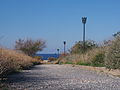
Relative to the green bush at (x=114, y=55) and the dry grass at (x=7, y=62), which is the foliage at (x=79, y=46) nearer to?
the dry grass at (x=7, y=62)

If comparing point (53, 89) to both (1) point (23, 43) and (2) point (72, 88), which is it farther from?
(1) point (23, 43)

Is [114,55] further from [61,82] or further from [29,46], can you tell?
[29,46]

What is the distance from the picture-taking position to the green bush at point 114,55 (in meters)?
17.5

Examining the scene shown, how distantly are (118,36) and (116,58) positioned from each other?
146cm

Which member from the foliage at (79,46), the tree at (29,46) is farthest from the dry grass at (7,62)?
the tree at (29,46)

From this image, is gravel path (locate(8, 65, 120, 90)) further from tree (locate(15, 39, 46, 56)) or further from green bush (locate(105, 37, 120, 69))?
tree (locate(15, 39, 46, 56))

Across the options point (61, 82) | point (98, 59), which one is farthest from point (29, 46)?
point (61, 82)

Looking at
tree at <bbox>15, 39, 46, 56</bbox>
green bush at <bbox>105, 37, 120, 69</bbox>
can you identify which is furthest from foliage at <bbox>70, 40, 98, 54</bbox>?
green bush at <bbox>105, 37, 120, 69</bbox>

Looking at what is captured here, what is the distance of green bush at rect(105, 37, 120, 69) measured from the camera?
1745 centimetres

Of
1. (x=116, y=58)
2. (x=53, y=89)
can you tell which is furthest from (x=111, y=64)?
(x=53, y=89)

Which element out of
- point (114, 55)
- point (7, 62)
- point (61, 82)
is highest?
point (114, 55)

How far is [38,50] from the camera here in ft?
217

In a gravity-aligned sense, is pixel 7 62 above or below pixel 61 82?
above

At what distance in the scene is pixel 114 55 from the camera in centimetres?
1769
